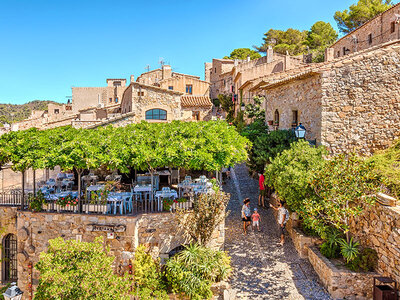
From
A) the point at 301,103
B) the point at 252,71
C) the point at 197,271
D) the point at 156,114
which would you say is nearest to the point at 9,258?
the point at 197,271

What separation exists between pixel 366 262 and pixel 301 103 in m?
8.99

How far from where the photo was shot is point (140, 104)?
21.6 m

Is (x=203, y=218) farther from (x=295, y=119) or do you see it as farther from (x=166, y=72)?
(x=166, y=72)

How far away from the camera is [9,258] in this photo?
14.7 metres

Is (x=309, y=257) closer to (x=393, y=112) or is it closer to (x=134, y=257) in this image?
(x=134, y=257)

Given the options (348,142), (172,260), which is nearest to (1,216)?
(172,260)

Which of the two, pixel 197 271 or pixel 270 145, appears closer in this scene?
pixel 197 271

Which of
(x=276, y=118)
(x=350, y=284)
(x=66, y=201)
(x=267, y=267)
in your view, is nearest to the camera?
(x=350, y=284)

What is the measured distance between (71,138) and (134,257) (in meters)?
5.58

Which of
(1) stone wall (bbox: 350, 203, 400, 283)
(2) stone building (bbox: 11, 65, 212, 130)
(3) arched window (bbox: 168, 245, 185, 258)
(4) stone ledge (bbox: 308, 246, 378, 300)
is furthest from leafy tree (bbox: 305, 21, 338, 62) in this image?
(4) stone ledge (bbox: 308, 246, 378, 300)

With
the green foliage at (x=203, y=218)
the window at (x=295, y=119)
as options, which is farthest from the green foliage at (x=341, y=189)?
the window at (x=295, y=119)

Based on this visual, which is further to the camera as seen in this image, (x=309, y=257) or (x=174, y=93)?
(x=174, y=93)

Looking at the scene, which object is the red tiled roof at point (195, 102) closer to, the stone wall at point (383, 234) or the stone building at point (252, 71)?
the stone building at point (252, 71)

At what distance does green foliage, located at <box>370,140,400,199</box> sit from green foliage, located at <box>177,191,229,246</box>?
589 cm
